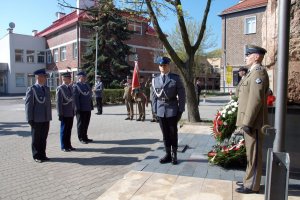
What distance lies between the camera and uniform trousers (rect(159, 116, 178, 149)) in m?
6.24

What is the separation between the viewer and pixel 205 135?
31.0 ft

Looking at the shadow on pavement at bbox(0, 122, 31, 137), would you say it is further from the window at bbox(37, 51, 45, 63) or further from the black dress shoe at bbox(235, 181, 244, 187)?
the window at bbox(37, 51, 45, 63)

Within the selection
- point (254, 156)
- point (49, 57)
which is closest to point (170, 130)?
point (254, 156)

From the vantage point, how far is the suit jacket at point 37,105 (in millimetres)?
6812

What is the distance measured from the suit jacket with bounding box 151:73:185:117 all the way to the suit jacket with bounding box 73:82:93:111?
318cm

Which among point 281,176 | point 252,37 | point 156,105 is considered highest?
point 252,37

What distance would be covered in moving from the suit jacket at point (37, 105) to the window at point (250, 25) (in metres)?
34.5

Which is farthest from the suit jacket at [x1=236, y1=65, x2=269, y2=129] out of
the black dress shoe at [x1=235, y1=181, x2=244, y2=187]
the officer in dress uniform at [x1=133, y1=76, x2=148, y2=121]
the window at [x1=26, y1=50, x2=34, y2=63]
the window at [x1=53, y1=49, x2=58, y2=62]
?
the window at [x1=26, y1=50, x2=34, y2=63]

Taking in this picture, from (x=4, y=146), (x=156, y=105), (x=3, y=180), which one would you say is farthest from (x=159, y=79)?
(x=4, y=146)

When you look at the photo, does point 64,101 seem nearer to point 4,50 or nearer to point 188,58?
point 188,58

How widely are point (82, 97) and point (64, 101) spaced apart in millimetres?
918

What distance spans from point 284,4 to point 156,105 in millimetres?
3586

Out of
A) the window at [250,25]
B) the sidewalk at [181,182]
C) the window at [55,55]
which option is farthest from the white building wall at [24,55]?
the sidewalk at [181,182]

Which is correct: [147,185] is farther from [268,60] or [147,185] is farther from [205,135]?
[205,135]
